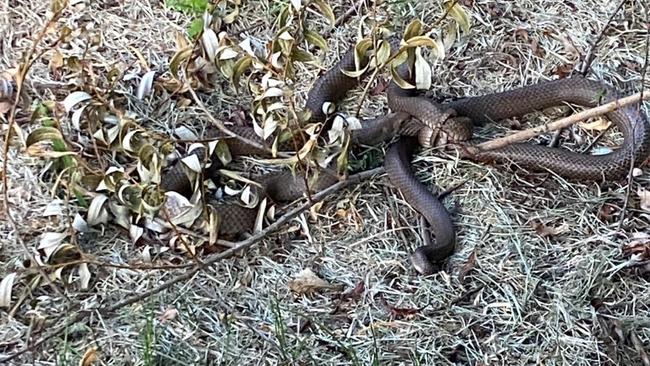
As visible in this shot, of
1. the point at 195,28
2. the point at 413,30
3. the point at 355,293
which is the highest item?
the point at 413,30

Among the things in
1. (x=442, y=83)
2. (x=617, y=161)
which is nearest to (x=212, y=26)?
(x=442, y=83)

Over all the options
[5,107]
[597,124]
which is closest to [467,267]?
[597,124]

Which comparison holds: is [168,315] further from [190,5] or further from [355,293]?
[190,5]

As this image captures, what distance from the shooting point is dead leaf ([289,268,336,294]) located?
4434mm

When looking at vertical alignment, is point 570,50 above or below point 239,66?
below

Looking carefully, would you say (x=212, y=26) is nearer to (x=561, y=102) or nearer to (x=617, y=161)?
(x=561, y=102)

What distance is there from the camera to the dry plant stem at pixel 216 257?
414 cm

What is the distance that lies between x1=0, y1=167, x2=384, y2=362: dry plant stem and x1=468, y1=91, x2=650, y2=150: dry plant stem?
60 cm

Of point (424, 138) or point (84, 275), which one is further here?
point (424, 138)

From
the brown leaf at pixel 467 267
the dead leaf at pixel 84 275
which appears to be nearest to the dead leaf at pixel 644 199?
the brown leaf at pixel 467 267

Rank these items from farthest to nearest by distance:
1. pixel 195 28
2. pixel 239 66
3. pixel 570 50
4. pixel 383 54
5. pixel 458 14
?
pixel 570 50 → pixel 195 28 → pixel 239 66 → pixel 383 54 → pixel 458 14

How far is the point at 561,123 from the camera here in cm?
486

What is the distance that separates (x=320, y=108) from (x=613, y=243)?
1.71 m

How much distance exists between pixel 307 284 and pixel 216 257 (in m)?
0.45
